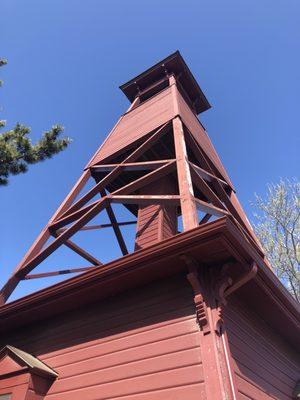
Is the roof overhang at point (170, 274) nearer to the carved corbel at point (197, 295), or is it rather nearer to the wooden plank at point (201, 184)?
the carved corbel at point (197, 295)

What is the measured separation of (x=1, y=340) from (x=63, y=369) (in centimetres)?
163

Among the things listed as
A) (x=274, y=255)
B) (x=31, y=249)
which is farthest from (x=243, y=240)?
(x=274, y=255)

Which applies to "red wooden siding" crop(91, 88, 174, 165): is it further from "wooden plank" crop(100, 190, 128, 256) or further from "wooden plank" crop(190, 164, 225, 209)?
"wooden plank" crop(190, 164, 225, 209)

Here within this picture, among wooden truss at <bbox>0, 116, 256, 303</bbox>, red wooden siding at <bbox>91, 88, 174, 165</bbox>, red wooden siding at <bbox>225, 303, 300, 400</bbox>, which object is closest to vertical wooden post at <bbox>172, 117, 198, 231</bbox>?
wooden truss at <bbox>0, 116, 256, 303</bbox>

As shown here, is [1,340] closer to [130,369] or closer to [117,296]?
[117,296]

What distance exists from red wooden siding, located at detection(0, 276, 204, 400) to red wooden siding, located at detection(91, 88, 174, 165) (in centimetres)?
462

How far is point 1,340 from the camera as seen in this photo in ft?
17.3

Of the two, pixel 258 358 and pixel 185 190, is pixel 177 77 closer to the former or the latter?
pixel 185 190

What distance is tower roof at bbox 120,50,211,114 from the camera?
11.1 meters

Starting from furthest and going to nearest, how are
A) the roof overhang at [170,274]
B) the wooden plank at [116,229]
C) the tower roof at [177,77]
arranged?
1. the tower roof at [177,77]
2. the wooden plank at [116,229]
3. the roof overhang at [170,274]

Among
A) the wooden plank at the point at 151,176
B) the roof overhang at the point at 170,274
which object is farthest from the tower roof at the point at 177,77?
the roof overhang at the point at 170,274

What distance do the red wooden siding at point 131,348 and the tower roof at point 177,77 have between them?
880 centimetres

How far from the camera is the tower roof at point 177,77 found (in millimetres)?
11134

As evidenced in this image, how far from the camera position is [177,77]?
11172 millimetres
